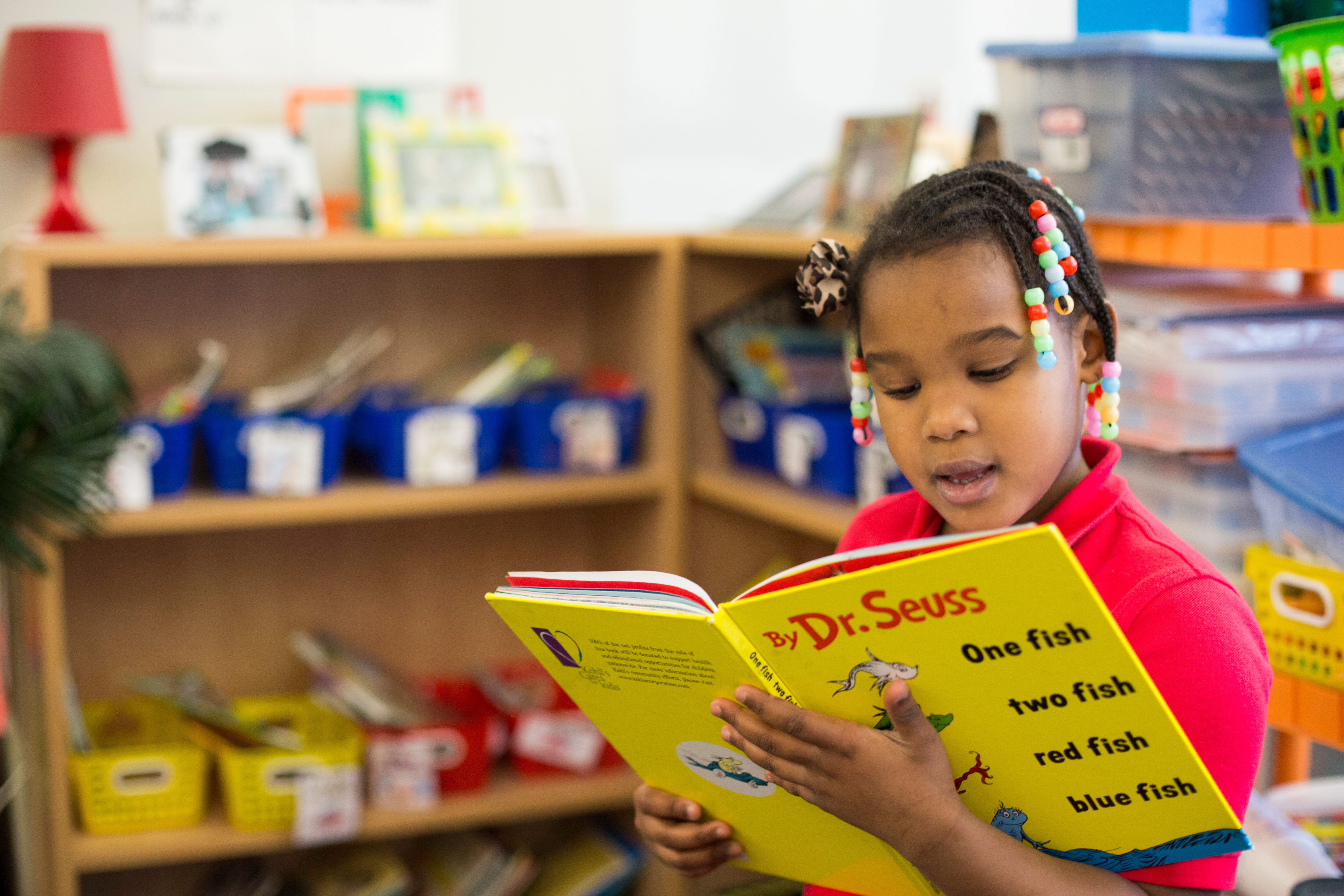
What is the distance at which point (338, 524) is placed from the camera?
2.22 meters

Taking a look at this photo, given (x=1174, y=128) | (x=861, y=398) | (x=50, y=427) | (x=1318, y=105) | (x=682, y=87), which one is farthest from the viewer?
(x=682, y=87)

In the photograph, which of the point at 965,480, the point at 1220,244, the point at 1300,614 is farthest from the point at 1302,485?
the point at 965,480

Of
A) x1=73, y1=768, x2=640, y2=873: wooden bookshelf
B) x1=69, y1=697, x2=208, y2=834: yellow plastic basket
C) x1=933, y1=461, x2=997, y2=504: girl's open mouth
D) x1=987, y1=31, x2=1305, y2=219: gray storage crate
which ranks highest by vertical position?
x1=987, y1=31, x2=1305, y2=219: gray storage crate

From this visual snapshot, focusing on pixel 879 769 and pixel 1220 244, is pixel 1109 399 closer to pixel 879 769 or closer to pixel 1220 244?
pixel 879 769

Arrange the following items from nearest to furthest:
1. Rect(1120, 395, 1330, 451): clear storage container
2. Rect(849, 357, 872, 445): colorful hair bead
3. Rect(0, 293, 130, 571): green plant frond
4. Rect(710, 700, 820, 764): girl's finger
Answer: Rect(710, 700, 820, 764): girl's finger → Rect(849, 357, 872, 445): colorful hair bead → Rect(1120, 395, 1330, 451): clear storage container → Rect(0, 293, 130, 571): green plant frond

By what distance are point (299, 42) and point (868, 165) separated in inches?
37.5

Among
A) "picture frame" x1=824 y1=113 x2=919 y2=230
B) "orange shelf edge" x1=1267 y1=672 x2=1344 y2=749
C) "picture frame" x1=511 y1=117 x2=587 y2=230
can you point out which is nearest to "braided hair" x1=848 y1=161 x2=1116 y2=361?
"orange shelf edge" x1=1267 y1=672 x2=1344 y2=749

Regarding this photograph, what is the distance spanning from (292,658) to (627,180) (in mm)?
1063

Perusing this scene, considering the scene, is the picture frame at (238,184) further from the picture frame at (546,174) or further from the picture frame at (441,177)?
the picture frame at (546,174)

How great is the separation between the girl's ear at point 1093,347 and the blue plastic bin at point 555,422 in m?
1.26

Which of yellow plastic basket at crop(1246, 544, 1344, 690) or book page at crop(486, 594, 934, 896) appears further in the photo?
yellow plastic basket at crop(1246, 544, 1344, 690)

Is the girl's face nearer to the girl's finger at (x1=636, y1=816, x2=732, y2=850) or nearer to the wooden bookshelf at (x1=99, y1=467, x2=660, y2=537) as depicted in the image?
the girl's finger at (x1=636, y1=816, x2=732, y2=850)

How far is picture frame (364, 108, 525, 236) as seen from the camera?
1948 mm

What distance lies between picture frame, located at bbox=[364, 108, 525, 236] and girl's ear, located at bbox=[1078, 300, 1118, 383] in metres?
1.26
